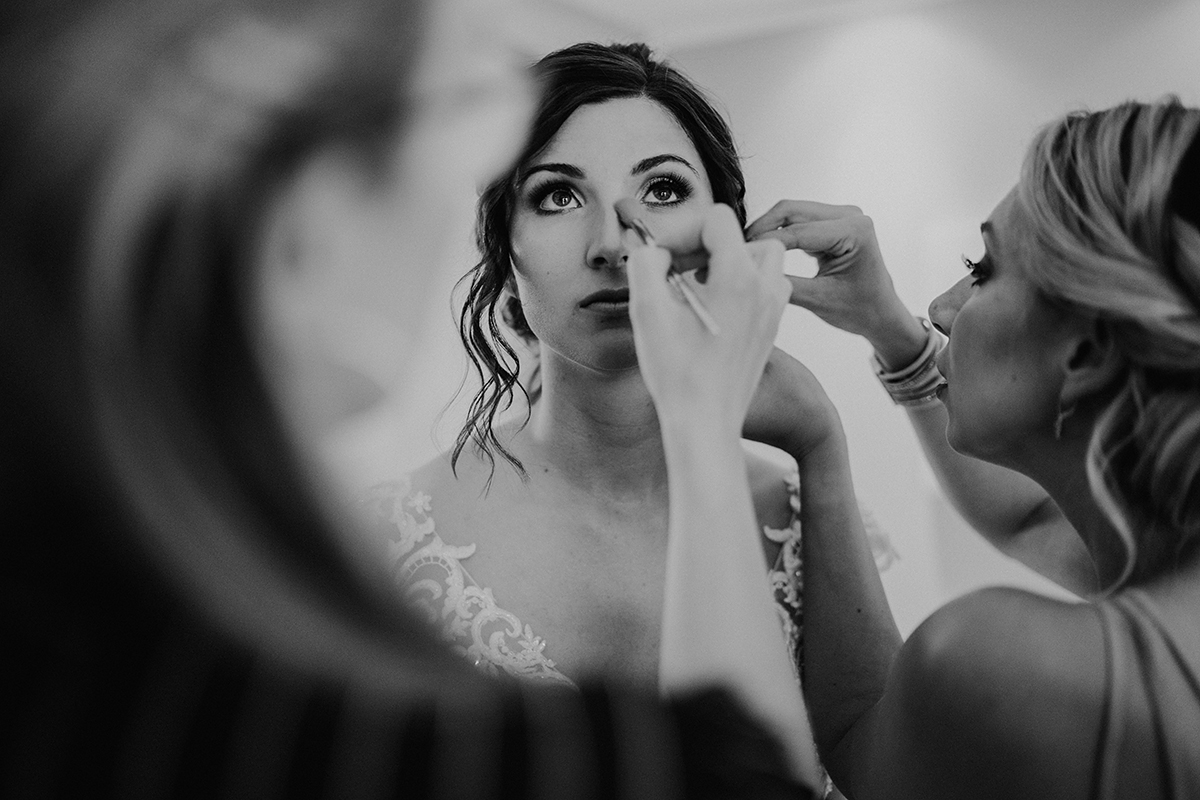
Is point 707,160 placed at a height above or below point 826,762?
above

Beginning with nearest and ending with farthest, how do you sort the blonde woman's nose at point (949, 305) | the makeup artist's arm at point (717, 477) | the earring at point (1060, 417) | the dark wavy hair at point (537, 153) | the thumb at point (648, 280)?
the makeup artist's arm at point (717, 477)
the thumb at point (648, 280)
the earring at point (1060, 417)
the blonde woman's nose at point (949, 305)
the dark wavy hair at point (537, 153)

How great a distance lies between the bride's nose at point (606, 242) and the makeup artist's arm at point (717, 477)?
30 cm

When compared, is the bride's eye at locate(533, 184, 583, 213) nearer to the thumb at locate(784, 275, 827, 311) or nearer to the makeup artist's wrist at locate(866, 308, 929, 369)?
the thumb at locate(784, 275, 827, 311)

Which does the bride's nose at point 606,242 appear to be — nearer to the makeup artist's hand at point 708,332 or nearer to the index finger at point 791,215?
the index finger at point 791,215

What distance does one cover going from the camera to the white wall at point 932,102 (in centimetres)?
223

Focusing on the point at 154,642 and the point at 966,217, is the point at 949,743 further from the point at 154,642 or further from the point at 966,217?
the point at 966,217

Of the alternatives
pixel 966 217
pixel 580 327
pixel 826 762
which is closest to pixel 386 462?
pixel 580 327

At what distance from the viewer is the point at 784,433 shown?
1.15m

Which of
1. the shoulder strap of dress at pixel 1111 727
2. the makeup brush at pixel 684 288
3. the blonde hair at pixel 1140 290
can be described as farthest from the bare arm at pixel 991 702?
the makeup brush at pixel 684 288

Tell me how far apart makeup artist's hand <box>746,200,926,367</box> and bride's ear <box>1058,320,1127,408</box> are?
325 mm

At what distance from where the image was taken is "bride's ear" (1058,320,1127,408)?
73 centimetres

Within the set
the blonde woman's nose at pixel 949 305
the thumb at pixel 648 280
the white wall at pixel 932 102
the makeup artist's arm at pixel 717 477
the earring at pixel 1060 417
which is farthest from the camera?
the white wall at pixel 932 102

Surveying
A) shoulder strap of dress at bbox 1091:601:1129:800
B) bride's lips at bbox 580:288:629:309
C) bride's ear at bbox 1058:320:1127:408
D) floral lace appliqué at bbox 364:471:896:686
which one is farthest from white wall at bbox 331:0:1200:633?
shoulder strap of dress at bbox 1091:601:1129:800

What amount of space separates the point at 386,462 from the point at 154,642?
37.2 inches
